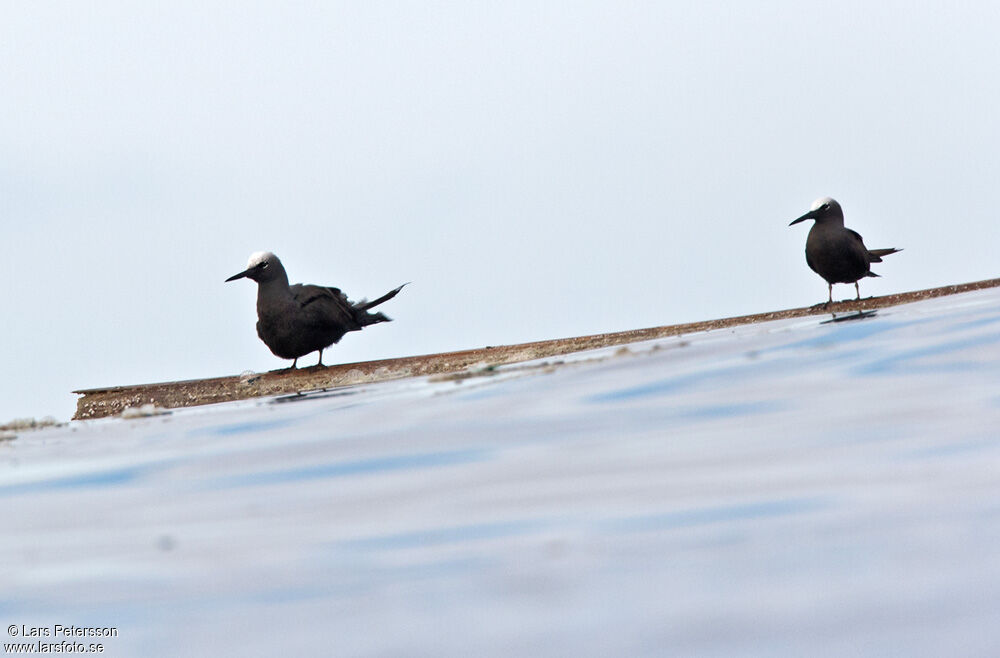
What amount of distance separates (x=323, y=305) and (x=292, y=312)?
1.19 ft

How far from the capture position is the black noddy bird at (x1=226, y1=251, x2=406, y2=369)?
34.5 ft

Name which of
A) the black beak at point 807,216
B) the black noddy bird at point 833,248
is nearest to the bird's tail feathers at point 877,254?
the black noddy bird at point 833,248

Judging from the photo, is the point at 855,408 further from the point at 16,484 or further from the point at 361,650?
the point at 16,484

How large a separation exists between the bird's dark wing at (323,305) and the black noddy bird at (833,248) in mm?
4633

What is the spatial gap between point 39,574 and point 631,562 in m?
2.12

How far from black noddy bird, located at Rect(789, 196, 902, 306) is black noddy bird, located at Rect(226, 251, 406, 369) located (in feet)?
15.2

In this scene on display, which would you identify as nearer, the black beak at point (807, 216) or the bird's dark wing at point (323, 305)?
the bird's dark wing at point (323, 305)

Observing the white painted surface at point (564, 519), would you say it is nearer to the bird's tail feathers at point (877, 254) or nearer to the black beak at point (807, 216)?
the black beak at point (807, 216)

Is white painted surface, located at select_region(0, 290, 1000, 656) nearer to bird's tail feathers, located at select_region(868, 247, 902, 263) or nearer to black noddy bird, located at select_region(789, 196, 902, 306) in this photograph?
black noddy bird, located at select_region(789, 196, 902, 306)

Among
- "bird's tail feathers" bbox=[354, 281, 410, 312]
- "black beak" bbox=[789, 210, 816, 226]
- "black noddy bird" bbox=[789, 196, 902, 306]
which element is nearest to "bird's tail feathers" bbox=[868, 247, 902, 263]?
"black noddy bird" bbox=[789, 196, 902, 306]

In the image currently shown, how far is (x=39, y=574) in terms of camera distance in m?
4.33

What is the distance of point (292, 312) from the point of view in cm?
1052

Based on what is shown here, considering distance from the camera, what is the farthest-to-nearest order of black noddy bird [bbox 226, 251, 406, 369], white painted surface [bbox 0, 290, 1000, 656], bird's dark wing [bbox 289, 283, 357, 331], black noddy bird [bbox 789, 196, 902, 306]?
black noddy bird [bbox 789, 196, 902, 306]
bird's dark wing [bbox 289, 283, 357, 331]
black noddy bird [bbox 226, 251, 406, 369]
white painted surface [bbox 0, 290, 1000, 656]

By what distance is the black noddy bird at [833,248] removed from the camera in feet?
39.0
